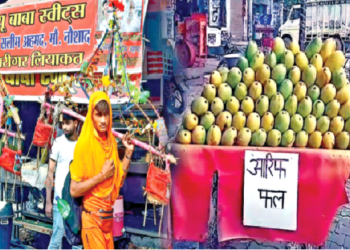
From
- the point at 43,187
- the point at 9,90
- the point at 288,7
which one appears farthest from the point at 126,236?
the point at 288,7

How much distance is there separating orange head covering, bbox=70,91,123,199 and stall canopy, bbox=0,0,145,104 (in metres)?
0.33

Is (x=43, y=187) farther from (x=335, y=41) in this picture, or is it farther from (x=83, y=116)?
(x=335, y=41)

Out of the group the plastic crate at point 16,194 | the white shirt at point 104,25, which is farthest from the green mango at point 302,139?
the plastic crate at point 16,194

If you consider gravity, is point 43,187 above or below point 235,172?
below

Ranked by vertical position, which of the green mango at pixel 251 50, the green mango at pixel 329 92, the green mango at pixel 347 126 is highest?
Result: the green mango at pixel 251 50

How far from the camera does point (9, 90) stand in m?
4.83

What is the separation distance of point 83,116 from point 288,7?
2.06 m

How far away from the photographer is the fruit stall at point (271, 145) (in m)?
3.53

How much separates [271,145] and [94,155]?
1463 millimetres

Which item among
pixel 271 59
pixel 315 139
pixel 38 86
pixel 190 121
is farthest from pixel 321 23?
pixel 38 86

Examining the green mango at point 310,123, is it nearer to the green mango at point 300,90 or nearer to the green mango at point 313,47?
the green mango at point 300,90

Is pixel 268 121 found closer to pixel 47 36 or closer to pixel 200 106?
pixel 200 106

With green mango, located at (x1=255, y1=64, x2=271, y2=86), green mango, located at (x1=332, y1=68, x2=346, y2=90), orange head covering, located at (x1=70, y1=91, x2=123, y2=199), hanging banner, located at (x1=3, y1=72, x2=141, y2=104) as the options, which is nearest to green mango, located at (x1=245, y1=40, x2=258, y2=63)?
green mango, located at (x1=255, y1=64, x2=271, y2=86)

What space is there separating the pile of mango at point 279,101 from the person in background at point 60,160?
1152 millimetres
